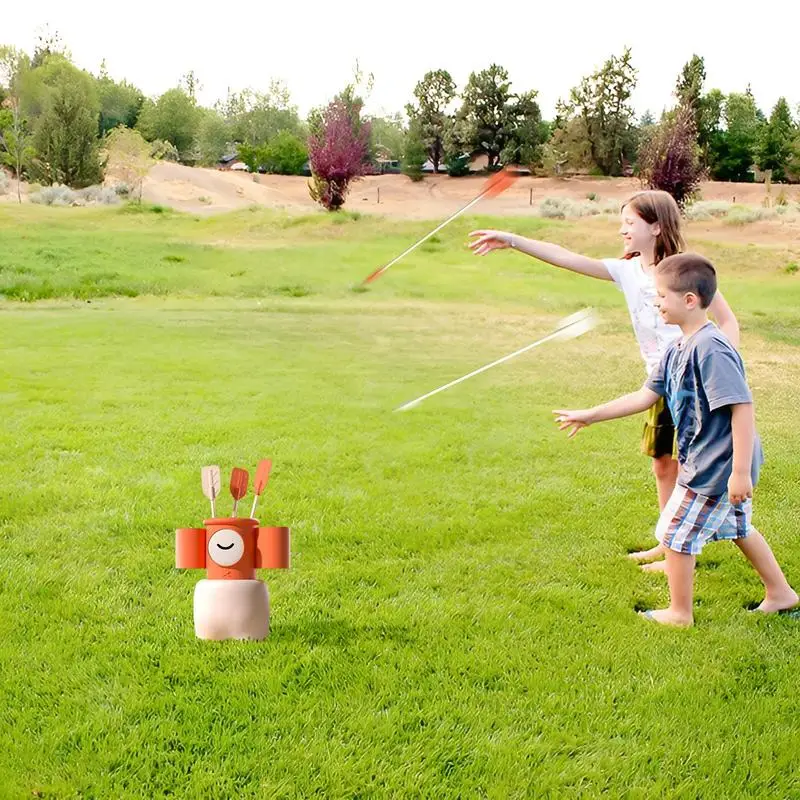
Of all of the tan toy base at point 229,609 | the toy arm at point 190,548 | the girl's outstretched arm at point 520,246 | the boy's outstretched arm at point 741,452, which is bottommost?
the tan toy base at point 229,609

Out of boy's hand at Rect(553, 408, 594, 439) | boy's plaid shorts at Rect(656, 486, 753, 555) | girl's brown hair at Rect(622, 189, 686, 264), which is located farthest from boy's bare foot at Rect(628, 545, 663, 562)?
girl's brown hair at Rect(622, 189, 686, 264)

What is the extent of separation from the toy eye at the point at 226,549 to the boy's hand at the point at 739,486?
1358 mm

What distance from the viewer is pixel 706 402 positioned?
263 centimetres

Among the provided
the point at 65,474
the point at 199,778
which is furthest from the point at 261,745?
the point at 65,474

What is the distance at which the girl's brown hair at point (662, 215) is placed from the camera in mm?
3057

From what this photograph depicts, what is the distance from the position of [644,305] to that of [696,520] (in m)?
0.82

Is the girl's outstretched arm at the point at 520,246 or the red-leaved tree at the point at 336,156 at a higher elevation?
the red-leaved tree at the point at 336,156

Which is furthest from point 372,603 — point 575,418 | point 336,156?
point 336,156

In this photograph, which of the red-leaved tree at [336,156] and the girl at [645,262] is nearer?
the girl at [645,262]

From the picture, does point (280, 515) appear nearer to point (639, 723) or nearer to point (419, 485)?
point (419, 485)

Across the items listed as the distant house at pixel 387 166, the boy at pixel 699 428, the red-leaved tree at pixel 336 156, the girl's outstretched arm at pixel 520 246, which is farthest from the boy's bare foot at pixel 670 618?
the distant house at pixel 387 166

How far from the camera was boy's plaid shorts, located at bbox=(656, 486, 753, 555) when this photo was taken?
8.78 feet

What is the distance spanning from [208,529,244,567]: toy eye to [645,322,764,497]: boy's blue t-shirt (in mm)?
1296

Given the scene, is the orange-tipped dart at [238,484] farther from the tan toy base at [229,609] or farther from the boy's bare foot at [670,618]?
the boy's bare foot at [670,618]
